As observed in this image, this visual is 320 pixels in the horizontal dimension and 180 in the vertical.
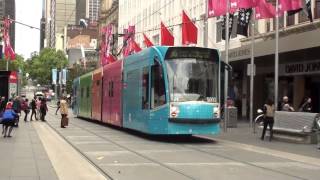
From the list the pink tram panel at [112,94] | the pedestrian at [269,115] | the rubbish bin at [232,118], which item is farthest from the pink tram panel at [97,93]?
the pedestrian at [269,115]

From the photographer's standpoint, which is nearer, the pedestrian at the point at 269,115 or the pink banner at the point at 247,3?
the pedestrian at the point at 269,115

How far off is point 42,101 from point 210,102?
23.9m

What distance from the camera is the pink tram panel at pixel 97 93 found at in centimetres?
3747

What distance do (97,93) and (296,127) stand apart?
683 inches

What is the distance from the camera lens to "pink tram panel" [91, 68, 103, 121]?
3747cm

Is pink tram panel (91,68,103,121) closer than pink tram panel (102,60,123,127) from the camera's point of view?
No

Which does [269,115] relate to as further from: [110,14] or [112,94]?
[110,14]

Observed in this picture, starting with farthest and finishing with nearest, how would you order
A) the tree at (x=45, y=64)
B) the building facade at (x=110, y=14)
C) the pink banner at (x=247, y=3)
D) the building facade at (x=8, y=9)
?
the tree at (x=45, y=64) < the building facade at (x=110, y=14) < the building facade at (x=8, y=9) < the pink banner at (x=247, y=3)

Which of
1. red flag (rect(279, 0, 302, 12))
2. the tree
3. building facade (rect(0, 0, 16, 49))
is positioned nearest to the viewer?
red flag (rect(279, 0, 302, 12))

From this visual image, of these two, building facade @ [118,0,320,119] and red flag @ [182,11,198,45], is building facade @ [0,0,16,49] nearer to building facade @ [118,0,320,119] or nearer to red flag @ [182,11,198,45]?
building facade @ [118,0,320,119]

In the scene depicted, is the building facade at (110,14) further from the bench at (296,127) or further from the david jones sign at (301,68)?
the bench at (296,127)

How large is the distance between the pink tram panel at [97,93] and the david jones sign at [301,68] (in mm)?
11040

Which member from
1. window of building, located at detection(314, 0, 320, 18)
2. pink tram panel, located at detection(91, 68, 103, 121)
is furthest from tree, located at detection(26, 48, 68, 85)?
window of building, located at detection(314, 0, 320, 18)

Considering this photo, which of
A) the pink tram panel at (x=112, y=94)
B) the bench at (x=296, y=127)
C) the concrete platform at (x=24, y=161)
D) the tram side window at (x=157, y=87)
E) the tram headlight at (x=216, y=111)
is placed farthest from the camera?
the pink tram panel at (x=112, y=94)
